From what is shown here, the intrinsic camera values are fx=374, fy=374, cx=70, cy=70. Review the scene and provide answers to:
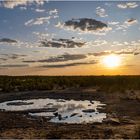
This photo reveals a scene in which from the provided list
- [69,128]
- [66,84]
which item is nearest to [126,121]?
[69,128]

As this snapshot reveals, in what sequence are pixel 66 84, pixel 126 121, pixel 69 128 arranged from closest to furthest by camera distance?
1. pixel 69 128
2. pixel 126 121
3. pixel 66 84

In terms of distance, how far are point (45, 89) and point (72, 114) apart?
25.9 m

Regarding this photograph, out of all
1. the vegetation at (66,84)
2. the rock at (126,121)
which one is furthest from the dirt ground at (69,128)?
the vegetation at (66,84)

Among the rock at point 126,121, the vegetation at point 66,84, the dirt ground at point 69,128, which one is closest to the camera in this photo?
the dirt ground at point 69,128

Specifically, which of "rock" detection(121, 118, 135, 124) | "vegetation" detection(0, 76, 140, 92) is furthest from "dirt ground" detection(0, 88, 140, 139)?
"vegetation" detection(0, 76, 140, 92)

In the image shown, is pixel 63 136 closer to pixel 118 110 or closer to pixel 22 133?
pixel 22 133

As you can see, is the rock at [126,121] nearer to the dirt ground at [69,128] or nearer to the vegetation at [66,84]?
the dirt ground at [69,128]

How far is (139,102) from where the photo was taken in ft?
91.6

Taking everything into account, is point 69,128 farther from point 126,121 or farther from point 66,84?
point 66,84

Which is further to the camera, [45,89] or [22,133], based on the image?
[45,89]

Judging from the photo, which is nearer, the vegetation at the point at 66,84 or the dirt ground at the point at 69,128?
the dirt ground at the point at 69,128

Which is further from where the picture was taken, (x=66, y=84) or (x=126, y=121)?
(x=66, y=84)

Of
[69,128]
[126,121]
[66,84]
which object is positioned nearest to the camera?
[69,128]

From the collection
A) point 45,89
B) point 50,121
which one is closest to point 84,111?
point 50,121
